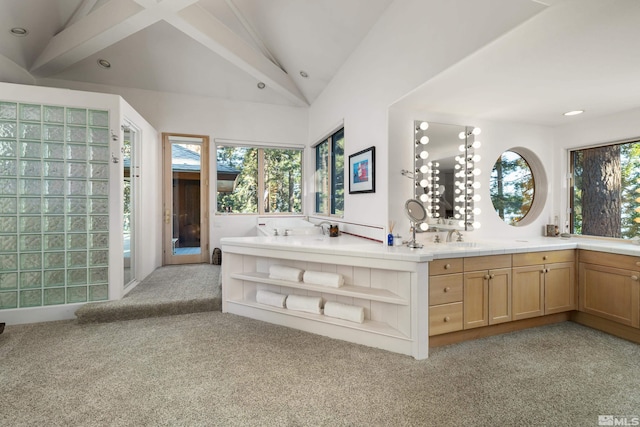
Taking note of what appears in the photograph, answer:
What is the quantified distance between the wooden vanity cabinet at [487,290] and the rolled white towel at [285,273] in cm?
144

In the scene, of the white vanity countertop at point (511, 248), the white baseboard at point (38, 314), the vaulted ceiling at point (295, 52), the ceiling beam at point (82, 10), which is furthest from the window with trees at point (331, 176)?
the ceiling beam at point (82, 10)

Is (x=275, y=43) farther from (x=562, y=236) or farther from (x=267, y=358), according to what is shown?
(x=562, y=236)

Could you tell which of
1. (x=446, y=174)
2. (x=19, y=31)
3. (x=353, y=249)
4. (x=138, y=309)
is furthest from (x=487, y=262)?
(x=19, y=31)

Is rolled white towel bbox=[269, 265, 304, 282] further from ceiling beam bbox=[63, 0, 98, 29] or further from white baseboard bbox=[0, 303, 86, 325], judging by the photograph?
ceiling beam bbox=[63, 0, 98, 29]

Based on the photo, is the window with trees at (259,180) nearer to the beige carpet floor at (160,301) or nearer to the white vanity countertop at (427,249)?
the beige carpet floor at (160,301)

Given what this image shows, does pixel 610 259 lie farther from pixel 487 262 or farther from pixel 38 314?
pixel 38 314

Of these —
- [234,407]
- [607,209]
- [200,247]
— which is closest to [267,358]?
[234,407]

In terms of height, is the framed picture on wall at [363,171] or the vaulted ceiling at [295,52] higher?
the vaulted ceiling at [295,52]

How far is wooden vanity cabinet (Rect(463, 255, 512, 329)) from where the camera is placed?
2340 mm

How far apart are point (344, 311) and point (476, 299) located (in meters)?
1.11

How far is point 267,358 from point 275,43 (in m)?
3.73

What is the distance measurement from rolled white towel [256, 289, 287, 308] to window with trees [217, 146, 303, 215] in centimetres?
233

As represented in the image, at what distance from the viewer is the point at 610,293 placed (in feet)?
8.23

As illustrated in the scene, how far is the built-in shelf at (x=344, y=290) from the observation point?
7.36 feet
